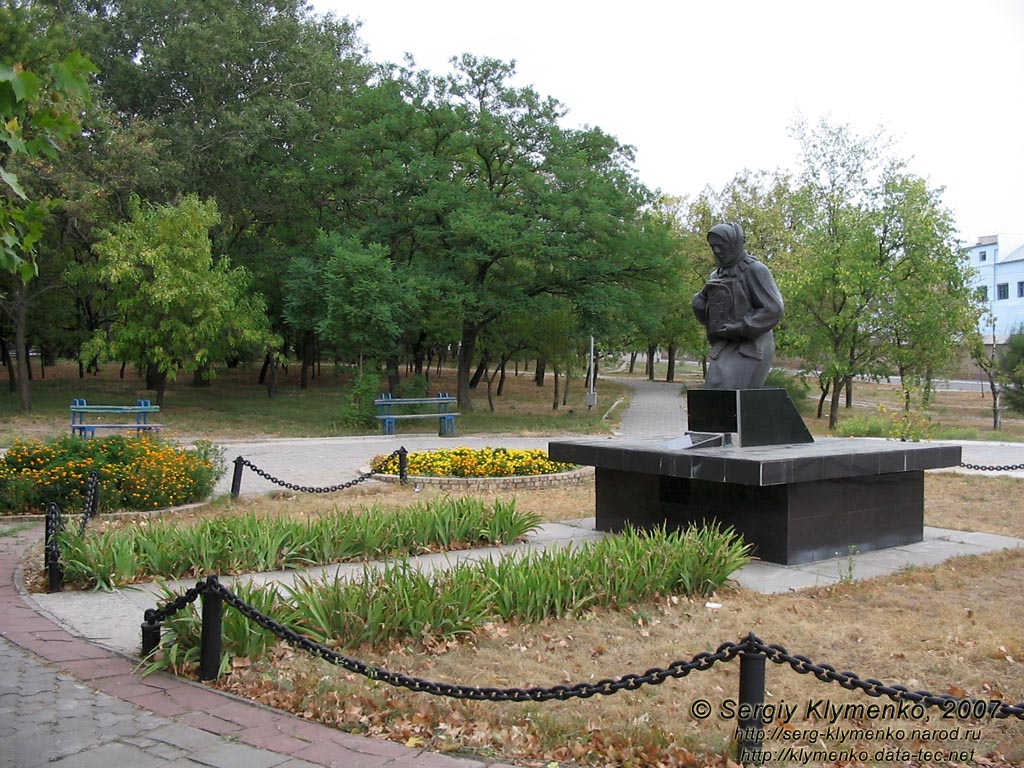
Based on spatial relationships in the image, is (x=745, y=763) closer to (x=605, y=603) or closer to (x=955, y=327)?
(x=605, y=603)

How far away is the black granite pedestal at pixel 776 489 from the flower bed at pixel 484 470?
3.80 metres

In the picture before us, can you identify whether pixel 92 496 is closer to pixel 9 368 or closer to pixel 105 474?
pixel 105 474

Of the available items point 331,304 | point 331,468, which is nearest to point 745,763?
point 331,468

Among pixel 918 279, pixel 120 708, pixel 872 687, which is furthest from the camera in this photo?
pixel 918 279

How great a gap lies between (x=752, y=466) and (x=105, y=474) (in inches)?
310

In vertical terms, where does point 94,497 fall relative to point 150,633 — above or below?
above

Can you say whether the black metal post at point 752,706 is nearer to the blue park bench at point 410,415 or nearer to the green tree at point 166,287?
the blue park bench at point 410,415

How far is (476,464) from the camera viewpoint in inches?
593

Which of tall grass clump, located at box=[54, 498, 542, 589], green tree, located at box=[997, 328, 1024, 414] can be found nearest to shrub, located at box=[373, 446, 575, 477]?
tall grass clump, located at box=[54, 498, 542, 589]

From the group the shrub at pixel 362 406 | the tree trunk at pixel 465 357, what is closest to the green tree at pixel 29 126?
the shrub at pixel 362 406

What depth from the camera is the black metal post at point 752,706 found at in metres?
4.26

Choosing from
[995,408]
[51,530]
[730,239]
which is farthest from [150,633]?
[995,408]

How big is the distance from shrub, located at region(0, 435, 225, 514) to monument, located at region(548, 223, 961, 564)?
200 inches

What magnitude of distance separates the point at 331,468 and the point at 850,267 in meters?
19.5
